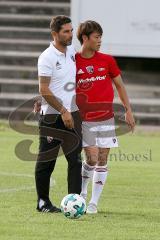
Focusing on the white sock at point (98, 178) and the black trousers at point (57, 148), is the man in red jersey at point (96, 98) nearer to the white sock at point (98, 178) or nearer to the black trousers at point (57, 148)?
the white sock at point (98, 178)

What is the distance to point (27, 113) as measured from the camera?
73.5 ft

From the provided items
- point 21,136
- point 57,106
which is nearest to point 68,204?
point 57,106

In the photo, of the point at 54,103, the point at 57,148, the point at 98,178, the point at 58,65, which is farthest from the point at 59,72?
the point at 98,178

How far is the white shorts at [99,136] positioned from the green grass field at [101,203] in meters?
0.74

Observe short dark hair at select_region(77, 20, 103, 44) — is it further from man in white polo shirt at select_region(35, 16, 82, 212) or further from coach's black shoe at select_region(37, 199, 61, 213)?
coach's black shoe at select_region(37, 199, 61, 213)

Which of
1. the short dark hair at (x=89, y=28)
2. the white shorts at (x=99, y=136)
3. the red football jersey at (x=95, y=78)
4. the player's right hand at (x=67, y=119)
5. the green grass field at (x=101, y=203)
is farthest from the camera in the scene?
the white shorts at (x=99, y=136)

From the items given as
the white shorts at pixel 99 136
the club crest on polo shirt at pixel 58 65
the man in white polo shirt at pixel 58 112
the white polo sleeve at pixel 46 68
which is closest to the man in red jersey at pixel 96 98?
the white shorts at pixel 99 136

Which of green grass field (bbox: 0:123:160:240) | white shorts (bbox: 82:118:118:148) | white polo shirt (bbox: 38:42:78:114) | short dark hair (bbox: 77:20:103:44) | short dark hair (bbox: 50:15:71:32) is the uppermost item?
short dark hair (bbox: 50:15:71:32)

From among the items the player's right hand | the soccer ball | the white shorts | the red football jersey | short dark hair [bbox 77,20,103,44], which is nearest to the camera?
the soccer ball

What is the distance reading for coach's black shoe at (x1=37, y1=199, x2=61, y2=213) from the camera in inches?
369

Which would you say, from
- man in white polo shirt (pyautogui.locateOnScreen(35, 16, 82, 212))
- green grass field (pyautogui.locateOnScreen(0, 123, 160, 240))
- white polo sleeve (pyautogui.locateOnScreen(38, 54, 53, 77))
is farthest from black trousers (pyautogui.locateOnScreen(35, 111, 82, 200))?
white polo sleeve (pyautogui.locateOnScreen(38, 54, 53, 77))

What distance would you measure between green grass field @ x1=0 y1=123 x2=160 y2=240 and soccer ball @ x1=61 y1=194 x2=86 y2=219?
7 centimetres

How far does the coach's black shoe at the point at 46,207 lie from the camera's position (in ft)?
30.8

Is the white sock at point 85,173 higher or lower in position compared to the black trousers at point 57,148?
lower
